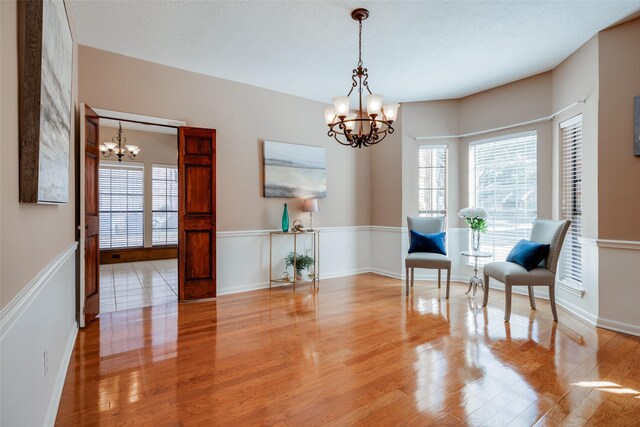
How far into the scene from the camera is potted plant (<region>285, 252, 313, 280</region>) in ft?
16.0

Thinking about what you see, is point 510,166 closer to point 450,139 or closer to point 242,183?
point 450,139

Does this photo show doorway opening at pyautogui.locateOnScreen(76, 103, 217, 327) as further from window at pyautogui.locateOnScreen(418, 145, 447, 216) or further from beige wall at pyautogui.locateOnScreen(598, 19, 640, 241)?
beige wall at pyautogui.locateOnScreen(598, 19, 640, 241)

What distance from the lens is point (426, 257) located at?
4.36m

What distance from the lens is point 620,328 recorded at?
3170 millimetres

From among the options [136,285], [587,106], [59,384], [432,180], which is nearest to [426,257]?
[432,180]

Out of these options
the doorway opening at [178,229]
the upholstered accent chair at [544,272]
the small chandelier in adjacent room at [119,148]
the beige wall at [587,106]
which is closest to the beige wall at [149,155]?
the small chandelier in adjacent room at [119,148]

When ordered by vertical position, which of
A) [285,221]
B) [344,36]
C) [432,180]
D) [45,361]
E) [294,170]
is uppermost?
[344,36]

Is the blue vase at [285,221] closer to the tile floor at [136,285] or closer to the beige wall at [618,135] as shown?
the tile floor at [136,285]

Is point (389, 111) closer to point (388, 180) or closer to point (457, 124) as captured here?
point (388, 180)

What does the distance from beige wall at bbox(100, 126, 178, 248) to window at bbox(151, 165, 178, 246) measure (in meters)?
0.09

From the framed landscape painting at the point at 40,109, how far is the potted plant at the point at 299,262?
129 inches

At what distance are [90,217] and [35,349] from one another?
86.3 inches

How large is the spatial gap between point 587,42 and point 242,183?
427 cm

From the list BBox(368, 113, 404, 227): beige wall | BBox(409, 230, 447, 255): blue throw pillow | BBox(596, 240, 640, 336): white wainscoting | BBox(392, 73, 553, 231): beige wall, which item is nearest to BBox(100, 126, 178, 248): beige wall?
BBox(368, 113, 404, 227): beige wall
